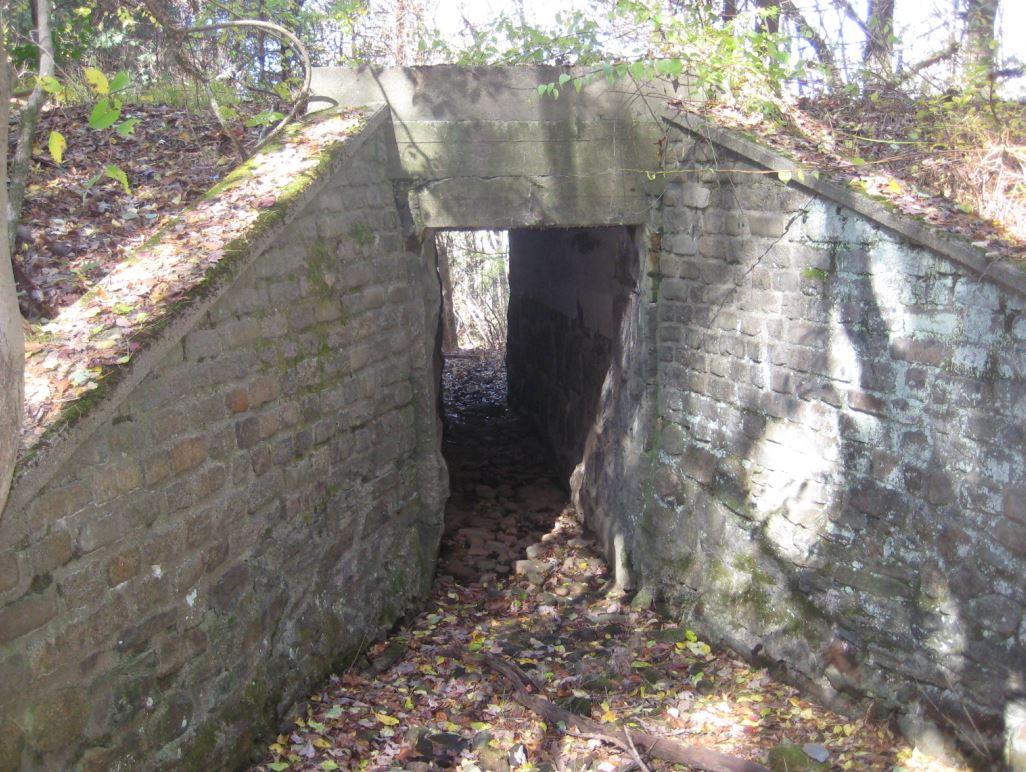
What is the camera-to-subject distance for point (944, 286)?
3805 mm

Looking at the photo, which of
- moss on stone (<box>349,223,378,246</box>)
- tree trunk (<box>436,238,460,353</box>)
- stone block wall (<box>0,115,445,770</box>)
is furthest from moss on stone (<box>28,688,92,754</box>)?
tree trunk (<box>436,238,460,353</box>)

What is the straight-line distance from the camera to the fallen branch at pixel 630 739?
408 centimetres

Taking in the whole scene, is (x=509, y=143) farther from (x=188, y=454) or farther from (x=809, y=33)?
(x=809, y=33)

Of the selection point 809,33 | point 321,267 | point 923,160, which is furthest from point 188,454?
point 809,33

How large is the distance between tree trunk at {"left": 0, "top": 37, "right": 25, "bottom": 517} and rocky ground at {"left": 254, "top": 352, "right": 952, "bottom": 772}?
8.00 feet

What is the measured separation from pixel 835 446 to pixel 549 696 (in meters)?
2.02

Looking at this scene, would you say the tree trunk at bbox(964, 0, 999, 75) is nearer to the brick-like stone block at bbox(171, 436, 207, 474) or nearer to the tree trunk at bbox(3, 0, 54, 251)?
the brick-like stone block at bbox(171, 436, 207, 474)

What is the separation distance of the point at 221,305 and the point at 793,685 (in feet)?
11.7

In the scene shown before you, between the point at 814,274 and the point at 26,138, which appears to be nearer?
the point at 814,274

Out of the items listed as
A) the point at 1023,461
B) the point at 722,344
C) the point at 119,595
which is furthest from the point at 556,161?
the point at 119,595

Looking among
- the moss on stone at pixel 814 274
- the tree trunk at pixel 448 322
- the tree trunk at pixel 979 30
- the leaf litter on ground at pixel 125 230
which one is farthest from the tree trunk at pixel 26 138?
the tree trunk at pixel 448 322

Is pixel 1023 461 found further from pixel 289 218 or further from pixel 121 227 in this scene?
pixel 121 227

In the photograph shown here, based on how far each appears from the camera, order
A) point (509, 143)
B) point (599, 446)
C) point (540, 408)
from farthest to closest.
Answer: point (540, 408)
point (599, 446)
point (509, 143)

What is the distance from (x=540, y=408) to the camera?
9.04 meters
